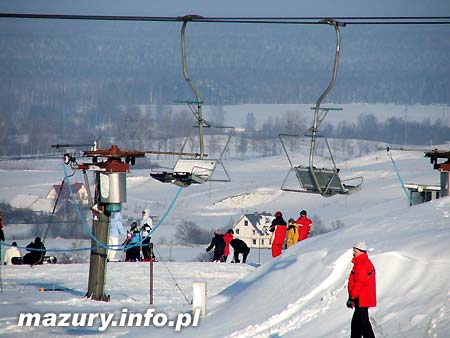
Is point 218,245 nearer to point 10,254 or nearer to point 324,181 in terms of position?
point 10,254

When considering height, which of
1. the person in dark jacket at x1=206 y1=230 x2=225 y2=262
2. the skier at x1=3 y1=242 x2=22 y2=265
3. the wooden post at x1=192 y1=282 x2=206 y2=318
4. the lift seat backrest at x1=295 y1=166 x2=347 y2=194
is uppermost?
the lift seat backrest at x1=295 y1=166 x2=347 y2=194

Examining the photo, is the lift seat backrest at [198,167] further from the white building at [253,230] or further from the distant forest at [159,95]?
the distant forest at [159,95]

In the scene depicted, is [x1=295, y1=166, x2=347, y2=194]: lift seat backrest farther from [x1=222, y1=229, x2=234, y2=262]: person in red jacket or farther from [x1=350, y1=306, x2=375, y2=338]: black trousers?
[x1=222, y1=229, x2=234, y2=262]: person in red jacket

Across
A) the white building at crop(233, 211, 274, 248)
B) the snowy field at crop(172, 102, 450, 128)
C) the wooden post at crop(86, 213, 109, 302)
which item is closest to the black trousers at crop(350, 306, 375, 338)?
the wooden post at crop(86, 213, 109, 302)

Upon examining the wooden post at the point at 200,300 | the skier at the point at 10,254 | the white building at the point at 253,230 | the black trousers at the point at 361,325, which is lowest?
the white building at the point at 253,230

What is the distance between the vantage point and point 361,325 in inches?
560

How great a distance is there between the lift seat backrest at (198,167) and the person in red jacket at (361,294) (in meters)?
5.45

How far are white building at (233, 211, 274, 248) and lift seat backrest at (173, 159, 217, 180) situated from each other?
107ft

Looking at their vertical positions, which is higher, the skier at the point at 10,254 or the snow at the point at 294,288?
the snow at the point at 294,288

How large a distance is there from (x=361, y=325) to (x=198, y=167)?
19.2 ft

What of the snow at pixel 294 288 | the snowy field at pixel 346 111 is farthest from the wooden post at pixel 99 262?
the snowy field at pixel 346 111

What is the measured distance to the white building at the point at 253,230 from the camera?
53500 millimetres

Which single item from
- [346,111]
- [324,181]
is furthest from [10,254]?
[346,111]

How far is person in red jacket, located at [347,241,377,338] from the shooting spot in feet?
46.6
